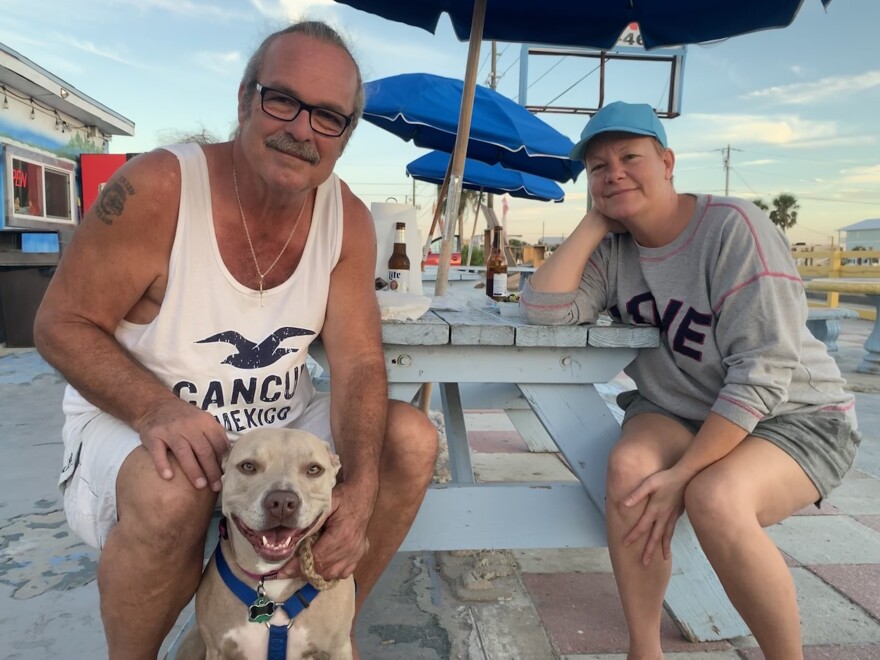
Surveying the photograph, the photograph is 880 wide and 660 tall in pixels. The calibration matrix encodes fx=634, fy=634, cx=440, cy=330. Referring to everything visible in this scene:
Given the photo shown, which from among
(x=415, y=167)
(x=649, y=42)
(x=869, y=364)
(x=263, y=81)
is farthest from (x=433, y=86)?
(x=869, y=364)

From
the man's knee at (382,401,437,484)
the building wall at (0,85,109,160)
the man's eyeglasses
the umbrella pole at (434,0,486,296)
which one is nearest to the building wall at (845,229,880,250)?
the building wall at (0,85,109,160)

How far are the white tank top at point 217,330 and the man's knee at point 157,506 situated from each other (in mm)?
313

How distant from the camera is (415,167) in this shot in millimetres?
8812

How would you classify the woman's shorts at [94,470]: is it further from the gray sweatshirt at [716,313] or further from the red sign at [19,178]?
the red sign at [19,178]

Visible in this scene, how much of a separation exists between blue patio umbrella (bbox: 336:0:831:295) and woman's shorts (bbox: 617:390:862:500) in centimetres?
171

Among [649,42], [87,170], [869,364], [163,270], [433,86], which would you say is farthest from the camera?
[87,170]

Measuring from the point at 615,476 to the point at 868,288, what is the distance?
19.3 feet

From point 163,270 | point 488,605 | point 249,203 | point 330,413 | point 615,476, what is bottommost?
point 488,605

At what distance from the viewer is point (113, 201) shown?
1653 mm

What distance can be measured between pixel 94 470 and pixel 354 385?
0.68 metres

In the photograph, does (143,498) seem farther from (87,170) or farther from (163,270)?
(87,170)

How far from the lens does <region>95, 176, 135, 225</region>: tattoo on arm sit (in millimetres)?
1642

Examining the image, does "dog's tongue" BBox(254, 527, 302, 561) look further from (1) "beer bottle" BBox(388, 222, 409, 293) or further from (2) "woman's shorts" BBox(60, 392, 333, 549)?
(1) "beer bottle" BBox(388, 222, 409, 293)

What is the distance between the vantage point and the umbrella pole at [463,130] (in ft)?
9.45
